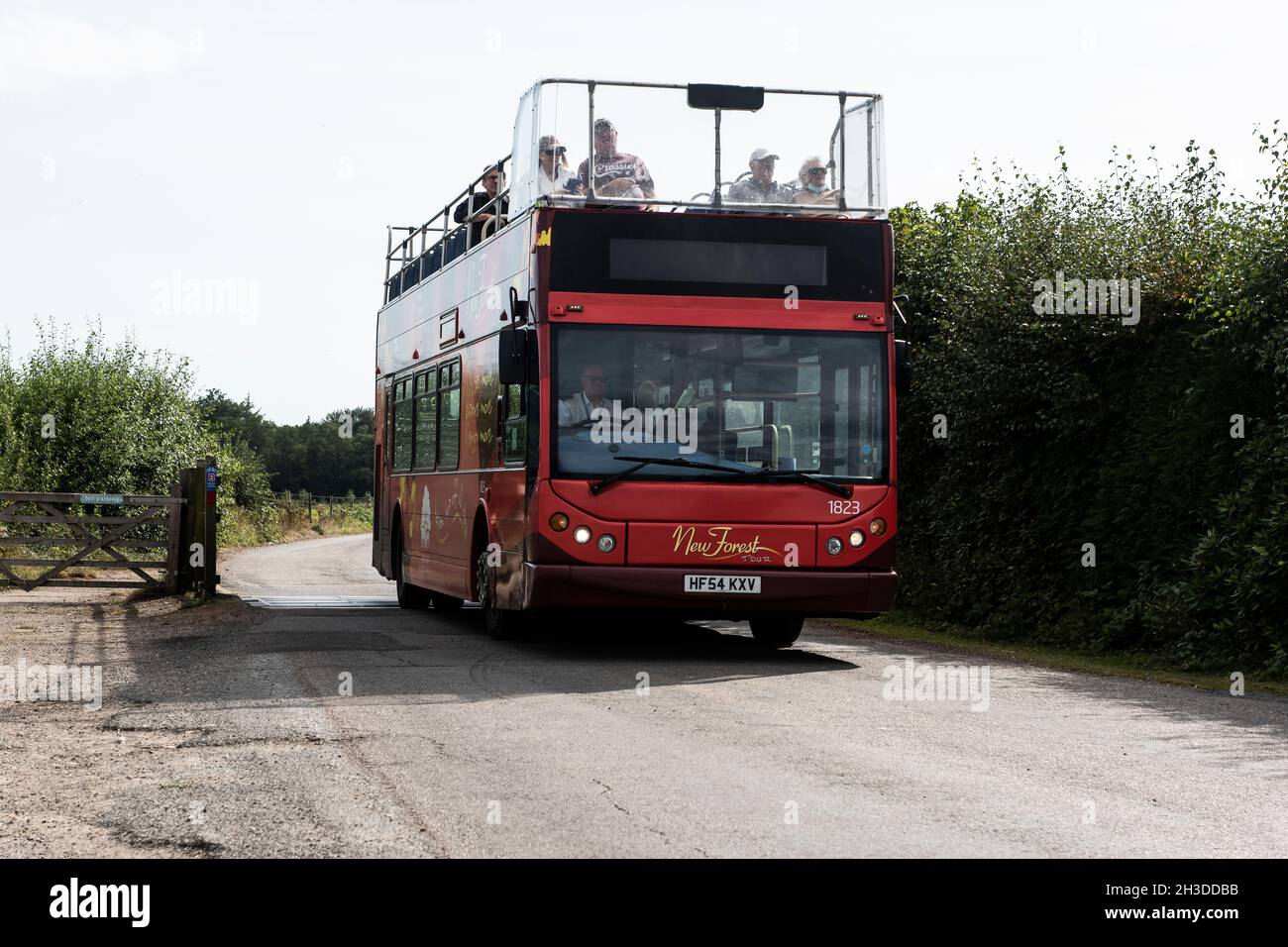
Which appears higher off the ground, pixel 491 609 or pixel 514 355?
pixel 514 355

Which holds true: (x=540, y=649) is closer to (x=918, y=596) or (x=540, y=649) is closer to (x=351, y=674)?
(x=351, y=674)

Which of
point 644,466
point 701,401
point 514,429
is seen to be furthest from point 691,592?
point 514,429

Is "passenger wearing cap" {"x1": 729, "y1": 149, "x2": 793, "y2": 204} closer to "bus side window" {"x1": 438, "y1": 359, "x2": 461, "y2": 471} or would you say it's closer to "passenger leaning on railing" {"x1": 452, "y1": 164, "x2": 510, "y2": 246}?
"passenger leaning on railing" {"x1": 452, "y1": 164, "x2": 510, "y2": 246}

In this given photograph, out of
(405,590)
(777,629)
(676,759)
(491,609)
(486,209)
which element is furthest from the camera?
(405,590)

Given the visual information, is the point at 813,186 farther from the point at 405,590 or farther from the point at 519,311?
the point at 405,590

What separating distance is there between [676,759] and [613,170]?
6762 mm

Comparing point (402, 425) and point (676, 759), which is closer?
point (676, 759)

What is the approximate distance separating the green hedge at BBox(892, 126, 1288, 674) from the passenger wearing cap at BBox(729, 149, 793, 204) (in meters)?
3.90

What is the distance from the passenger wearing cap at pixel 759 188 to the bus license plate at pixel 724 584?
3234 mm

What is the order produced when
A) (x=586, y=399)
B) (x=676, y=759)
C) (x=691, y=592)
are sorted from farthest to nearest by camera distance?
1. (x=586, y=399)
2. (x=691, y=592)
3. (x=676, y=759)

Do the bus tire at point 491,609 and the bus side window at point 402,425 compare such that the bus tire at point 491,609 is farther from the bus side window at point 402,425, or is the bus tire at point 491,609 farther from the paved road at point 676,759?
the bus side window at point 402,425

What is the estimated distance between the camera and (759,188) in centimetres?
1427

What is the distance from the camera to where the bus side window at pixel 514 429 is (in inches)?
553
